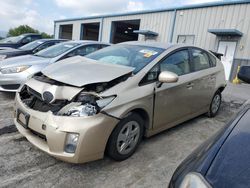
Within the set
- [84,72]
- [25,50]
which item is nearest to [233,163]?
[84,72]

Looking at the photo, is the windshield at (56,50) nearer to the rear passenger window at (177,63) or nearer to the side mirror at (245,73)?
the rear passenger window at (177,63)

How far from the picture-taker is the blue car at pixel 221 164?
1133 mm

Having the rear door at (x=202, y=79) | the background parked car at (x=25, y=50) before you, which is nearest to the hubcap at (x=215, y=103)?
the rear door at (x=202, y=79)

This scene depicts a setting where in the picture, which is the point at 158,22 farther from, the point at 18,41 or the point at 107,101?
the point at 107,101

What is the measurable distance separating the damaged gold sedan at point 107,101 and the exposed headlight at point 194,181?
1.42 m

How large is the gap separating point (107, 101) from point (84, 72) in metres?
0.59

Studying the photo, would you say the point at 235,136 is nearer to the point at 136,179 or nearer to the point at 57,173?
the point at 136,179

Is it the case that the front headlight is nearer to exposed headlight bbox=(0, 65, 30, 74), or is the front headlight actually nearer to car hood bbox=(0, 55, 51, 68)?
exposed headlight bbox=(0, 65, 30, 74)

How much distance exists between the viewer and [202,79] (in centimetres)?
420

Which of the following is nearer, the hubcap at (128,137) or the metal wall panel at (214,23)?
the hubcap at (128,137)

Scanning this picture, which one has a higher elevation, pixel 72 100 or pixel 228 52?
pixel 228 52

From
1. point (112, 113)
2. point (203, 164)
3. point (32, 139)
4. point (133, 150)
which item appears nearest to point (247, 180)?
point (203, 164)

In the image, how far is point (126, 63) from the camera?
3484mm

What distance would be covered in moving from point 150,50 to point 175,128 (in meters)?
1.47
